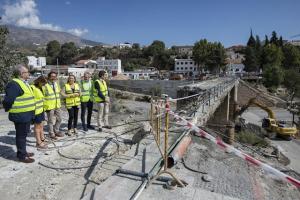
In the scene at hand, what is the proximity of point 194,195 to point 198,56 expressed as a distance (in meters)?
76.4

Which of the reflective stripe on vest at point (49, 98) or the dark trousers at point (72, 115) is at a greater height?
the reflective stripe on vest at point (49, 98)

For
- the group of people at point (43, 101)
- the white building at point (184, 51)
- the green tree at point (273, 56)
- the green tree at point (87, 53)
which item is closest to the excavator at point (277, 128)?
the group of people at point (43, 101)

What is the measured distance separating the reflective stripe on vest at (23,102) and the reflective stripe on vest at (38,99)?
0.55m

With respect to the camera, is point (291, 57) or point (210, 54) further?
point (291, 57)

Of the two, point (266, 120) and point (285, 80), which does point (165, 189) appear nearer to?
point (266, 120)

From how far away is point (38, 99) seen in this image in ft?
22.3

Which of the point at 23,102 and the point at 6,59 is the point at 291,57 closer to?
the point at 6,59

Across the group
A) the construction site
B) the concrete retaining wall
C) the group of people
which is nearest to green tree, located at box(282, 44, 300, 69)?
the concrete retaining wall

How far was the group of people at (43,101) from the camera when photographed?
591 cm

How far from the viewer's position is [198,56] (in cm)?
7856

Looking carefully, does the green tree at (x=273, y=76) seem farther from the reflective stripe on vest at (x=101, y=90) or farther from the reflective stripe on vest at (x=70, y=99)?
the reflective stripe on vest at (x=70, y=99)

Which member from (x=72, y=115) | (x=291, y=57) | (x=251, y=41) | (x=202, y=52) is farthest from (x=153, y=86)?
(x=251, y=41)

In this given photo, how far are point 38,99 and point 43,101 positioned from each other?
57 cm

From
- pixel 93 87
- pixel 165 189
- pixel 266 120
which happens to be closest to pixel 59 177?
pixel 165 189
